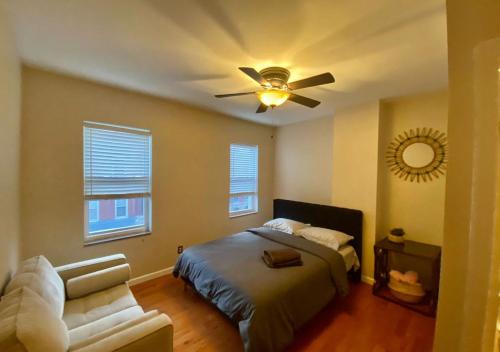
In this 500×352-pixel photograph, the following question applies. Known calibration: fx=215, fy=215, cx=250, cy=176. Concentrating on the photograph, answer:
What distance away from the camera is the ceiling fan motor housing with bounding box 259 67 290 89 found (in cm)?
186

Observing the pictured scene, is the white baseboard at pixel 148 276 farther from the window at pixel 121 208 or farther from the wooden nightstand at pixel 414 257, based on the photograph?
the wooden nightstand at pixel 414 257

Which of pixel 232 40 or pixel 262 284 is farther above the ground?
pixel 232 40

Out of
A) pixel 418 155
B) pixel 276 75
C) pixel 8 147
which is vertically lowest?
pixel 8 147

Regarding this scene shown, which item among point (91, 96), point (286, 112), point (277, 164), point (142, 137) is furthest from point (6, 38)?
point (277, 164)

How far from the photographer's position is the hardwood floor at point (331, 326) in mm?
1846

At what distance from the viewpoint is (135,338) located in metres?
1.18

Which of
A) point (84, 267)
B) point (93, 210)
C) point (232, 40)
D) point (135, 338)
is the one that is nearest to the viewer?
point (135, 338)

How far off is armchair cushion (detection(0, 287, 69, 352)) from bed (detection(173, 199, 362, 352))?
1.06 meters

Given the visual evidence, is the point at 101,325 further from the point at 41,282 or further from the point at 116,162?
the point at 116,162

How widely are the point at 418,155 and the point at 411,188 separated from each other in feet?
1.38

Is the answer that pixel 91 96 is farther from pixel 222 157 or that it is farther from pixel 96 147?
pixel 222 157

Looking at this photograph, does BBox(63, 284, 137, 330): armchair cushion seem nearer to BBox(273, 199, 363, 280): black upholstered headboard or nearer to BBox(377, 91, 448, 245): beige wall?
BBox(273, 199, 363, 280): black upholstered headboard

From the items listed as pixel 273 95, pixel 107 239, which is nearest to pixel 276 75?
pixel 273 95

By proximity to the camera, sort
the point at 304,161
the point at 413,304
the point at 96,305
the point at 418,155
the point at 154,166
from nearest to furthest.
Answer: the point at 96,305 → the point at 413,304 → the point at 418,155 → the point at 154,166 → the point at 304,161
